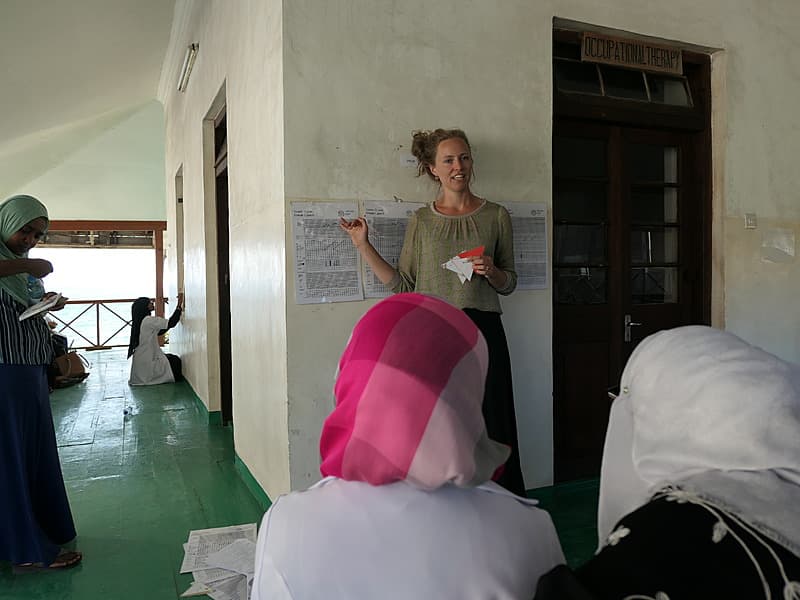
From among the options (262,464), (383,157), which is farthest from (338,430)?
(262,464)

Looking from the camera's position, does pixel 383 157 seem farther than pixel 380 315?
Yes

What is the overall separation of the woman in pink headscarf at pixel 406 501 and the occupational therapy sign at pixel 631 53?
2709 mm

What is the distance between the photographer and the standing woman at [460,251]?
253 centimetres

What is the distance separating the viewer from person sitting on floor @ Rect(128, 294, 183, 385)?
22.1ft

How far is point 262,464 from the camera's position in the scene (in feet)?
10.2

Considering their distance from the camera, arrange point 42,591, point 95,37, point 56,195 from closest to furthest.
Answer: point 42,591
point 95,37
point 56,195

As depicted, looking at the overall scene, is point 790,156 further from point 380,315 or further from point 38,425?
point 38,425

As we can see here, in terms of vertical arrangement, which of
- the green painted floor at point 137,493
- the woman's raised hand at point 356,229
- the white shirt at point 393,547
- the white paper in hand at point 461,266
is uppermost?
the woman's raised hand at point 356,229

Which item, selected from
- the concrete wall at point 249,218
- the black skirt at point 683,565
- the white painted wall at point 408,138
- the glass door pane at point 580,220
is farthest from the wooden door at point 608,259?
the black skirt at point 683,565

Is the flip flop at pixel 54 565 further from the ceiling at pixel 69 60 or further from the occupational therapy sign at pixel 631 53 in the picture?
the ceiling at pixel 69 60

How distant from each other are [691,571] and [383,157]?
226 centimetres

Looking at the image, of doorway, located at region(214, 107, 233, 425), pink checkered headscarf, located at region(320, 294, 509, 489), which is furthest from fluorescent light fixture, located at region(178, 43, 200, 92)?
pink checkered headscarf, located at region(320, 294, 509, 489)

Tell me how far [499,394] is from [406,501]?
1797 millimetres

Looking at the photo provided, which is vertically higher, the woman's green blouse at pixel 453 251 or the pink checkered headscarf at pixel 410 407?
the woman's green blouse at pixel 453 251
